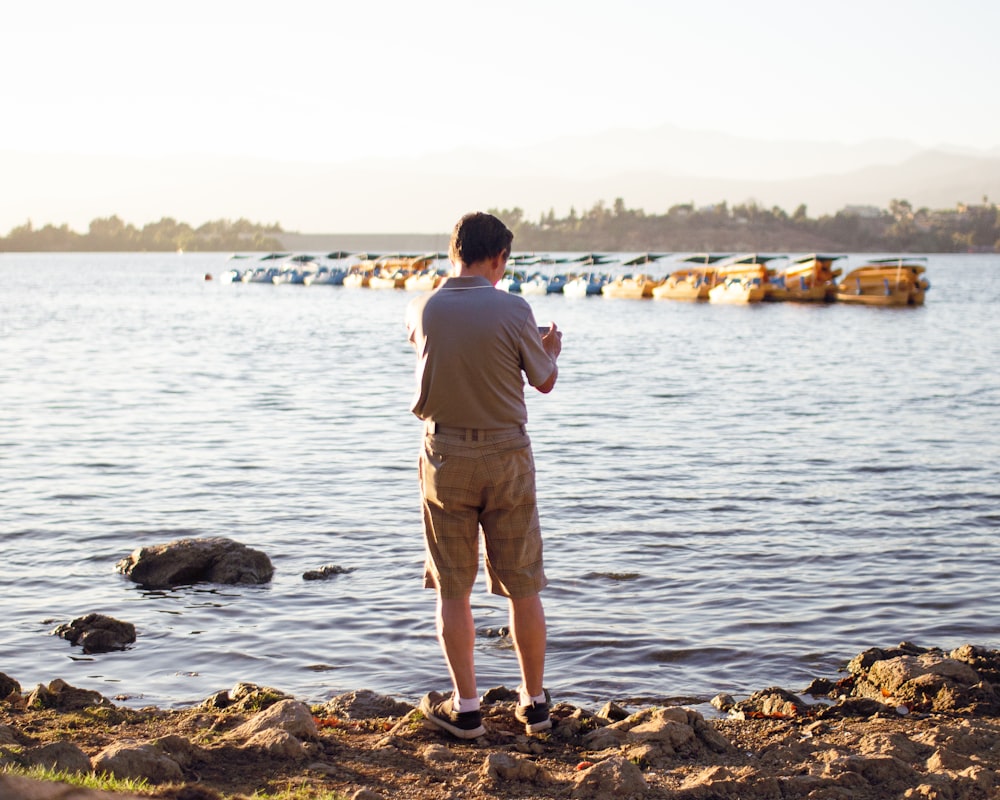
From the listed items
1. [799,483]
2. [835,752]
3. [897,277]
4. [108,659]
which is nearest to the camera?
[835,752]

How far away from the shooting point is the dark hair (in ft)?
17.5

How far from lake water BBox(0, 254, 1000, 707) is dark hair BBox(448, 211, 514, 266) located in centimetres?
300

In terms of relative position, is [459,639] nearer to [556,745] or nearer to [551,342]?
[556,745]

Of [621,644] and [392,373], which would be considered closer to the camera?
[621,644]

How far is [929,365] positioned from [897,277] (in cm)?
3861

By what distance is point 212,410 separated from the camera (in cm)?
2233

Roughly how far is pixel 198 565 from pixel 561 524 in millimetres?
3811

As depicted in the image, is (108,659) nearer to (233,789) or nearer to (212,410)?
(233,789)

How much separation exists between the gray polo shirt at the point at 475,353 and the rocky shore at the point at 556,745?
1.46m

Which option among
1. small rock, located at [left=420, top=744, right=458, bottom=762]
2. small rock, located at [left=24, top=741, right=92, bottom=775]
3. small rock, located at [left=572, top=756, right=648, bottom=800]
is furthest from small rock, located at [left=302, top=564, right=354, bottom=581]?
small rock, located at [left=572, top=756, right=648, bottom=800]

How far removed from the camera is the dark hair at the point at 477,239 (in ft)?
17.5

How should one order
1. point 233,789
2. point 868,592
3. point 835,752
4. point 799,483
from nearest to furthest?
point 233,789
point 835,752
point 868,592
point 799,483

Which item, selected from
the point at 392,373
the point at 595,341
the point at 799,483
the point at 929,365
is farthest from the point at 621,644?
the point at 595,341

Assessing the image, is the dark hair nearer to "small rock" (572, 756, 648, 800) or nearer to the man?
the man
